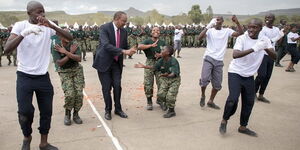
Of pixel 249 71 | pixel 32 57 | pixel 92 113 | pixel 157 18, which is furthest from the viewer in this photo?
pixel 157 18

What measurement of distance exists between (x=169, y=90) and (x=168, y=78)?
0.27m

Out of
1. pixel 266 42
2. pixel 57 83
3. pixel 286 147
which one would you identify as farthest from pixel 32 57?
pixel 57 83

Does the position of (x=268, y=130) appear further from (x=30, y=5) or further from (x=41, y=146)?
(x=30, y=5)

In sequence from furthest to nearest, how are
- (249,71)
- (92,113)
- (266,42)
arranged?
(92,113) < (249,71) < (266,42)

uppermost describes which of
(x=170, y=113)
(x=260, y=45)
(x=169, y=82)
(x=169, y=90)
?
(x=260, y=45)

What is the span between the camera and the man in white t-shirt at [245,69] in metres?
4.12

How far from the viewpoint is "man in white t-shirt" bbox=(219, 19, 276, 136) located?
412 centimetres

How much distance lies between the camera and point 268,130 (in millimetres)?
4738

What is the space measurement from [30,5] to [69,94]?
1.95 m

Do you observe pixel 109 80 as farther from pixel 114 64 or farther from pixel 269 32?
pixel 269 32

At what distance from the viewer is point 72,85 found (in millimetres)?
4855

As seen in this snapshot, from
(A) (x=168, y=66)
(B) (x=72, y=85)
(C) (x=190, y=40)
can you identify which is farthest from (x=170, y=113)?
(C) (x=190, y=40)

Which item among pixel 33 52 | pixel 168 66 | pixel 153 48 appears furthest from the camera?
pixel 153 48

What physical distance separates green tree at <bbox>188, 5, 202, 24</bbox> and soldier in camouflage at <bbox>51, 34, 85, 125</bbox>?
110m
